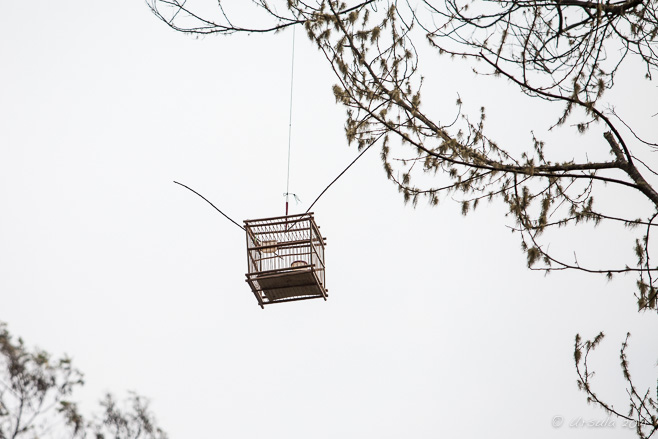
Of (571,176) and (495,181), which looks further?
(495,181)

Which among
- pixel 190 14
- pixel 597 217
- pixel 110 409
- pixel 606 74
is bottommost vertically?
pixel 110 409

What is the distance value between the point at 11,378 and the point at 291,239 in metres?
2.80

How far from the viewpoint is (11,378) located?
7.01 m

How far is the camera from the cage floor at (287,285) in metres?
7.84

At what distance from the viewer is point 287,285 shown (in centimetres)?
805

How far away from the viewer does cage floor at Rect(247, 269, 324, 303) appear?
25.7 ft

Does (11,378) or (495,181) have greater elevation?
(495,181)

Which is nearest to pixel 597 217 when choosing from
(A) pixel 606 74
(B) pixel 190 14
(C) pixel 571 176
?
(C) pixel 571 176

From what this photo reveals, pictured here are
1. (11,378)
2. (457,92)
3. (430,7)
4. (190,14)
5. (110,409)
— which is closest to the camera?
(430,7)

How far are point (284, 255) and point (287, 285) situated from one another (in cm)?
30

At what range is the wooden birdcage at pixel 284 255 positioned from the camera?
25.7ft

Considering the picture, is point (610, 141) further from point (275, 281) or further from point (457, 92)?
point (275, 281)

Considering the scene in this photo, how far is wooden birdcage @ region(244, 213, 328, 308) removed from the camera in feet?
25.7

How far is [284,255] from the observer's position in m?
7.99
